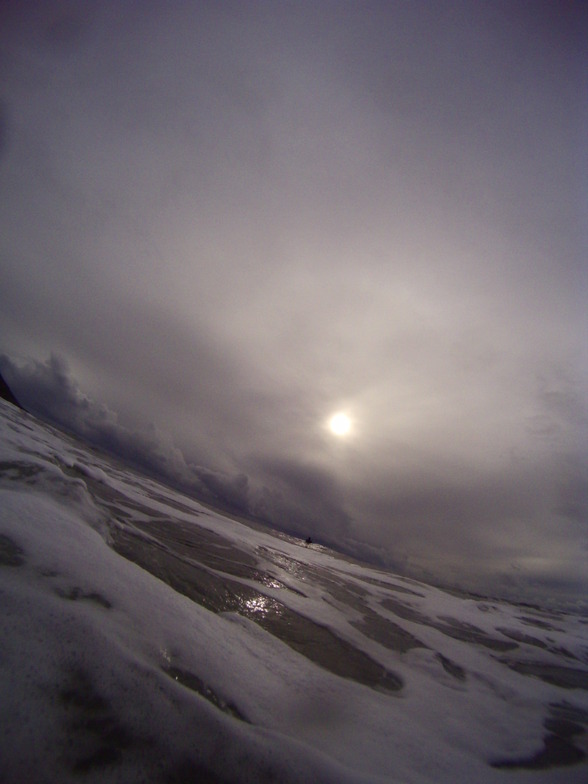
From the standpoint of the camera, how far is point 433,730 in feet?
14.9

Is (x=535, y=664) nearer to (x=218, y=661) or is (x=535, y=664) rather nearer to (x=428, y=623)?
(x=428, y=623)

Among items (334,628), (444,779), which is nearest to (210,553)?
(334,628)

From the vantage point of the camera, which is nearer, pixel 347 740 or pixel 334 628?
pixel 347 740

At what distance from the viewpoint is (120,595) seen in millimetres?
4285

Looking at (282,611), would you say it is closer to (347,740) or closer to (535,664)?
(347,740)

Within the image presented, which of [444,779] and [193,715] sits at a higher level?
[193,715]

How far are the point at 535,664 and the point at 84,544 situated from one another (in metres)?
14.2

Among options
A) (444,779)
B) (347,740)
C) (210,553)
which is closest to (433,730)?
(444,779)

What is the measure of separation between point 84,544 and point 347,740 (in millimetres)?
4717

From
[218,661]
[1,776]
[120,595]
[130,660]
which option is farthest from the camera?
[120,595]

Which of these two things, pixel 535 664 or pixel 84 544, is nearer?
pixel 84 544

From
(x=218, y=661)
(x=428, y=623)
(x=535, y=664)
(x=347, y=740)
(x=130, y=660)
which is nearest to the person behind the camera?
(x=130, y=660)

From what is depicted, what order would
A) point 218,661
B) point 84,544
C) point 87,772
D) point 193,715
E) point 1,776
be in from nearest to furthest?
point 1,776, point 87,772, point 193,715, point 218,661, point 84,544

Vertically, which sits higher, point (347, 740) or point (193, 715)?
point (193, 715)
